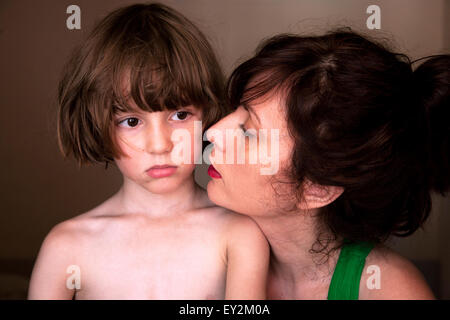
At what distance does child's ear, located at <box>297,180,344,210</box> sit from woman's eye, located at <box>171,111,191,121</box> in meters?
0.25

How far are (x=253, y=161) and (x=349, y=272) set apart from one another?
1.02 ft

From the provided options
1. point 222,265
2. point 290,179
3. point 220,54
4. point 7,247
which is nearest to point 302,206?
point 290,179

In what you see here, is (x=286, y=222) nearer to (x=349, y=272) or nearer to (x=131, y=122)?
(x=349, y=272)

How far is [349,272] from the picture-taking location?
3.24 ft

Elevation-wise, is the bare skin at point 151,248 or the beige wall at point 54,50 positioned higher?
the beige wall at point 54,50

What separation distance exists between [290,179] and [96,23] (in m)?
0.48

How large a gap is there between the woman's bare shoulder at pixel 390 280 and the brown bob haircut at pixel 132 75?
1.39ft

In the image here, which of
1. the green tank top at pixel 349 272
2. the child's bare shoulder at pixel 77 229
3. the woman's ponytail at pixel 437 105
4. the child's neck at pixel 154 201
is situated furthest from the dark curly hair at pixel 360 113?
the child's bare shoulder at pixel 77 229

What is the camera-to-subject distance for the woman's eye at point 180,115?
89 centimetres

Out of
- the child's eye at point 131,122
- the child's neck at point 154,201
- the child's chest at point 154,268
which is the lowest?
the child's chest at point 154,268

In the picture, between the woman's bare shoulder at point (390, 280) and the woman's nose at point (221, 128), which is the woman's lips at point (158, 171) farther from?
the woman's bare shoulder at point (390, 280)

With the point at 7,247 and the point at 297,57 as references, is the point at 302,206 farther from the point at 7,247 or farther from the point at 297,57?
the point at 7,247

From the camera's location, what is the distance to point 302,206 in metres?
0.94

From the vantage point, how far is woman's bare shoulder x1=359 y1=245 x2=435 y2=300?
0.92 metres
